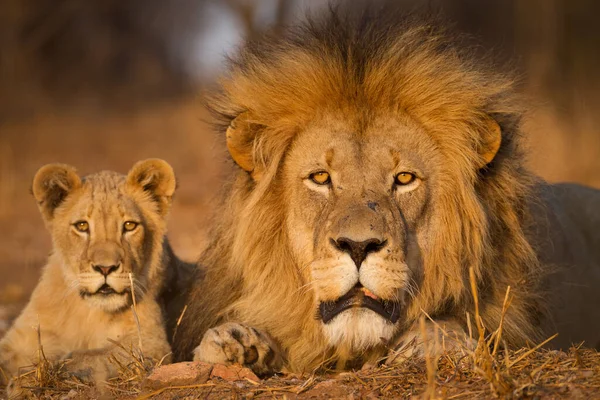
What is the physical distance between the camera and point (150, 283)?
4.41 meters

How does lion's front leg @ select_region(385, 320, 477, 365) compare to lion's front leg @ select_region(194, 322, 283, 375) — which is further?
lion's front leg @ select_region(194, 322, 283, 375)

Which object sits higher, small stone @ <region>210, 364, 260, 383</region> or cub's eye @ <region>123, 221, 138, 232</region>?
cub's eye @ <region>123, 221, 138, 232</region>

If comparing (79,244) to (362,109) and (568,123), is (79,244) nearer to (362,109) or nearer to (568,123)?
(362,109)

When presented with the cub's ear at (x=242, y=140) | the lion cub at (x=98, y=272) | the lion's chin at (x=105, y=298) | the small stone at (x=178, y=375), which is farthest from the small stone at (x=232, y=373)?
the cub's ear at (x=242, y=140)

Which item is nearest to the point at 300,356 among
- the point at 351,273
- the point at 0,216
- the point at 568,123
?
the point at 351,273

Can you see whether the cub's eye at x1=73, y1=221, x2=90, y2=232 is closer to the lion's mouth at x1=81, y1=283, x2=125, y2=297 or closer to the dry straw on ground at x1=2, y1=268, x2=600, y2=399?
the lion's mouth at x1=81, y1=283, x2=125, y2=297

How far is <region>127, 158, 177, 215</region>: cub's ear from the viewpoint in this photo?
4449 millimetres

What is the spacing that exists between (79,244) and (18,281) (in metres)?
3.28

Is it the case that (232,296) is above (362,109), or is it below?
below

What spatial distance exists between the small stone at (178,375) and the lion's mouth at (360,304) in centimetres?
51

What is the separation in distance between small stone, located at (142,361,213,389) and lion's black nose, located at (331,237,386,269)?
71cm

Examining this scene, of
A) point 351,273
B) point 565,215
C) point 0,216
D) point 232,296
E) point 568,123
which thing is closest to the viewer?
point 351,273

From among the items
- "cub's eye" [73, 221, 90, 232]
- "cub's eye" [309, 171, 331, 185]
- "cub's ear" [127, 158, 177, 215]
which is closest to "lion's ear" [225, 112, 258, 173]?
"cub's eye" [309, 171, 331, 185]

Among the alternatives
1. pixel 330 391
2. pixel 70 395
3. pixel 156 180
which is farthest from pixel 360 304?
pixel 156 180
